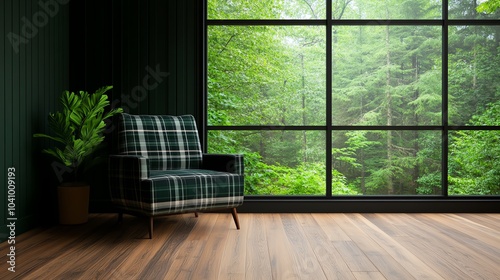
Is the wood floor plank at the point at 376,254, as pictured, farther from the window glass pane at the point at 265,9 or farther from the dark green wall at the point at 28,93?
the window glass pane at the point at 265,9

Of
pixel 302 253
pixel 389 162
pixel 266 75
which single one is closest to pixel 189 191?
pixel 302 253

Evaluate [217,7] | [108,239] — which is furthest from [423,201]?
[217,7]

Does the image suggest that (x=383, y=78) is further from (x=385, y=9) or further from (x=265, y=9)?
(x=265, y=9)

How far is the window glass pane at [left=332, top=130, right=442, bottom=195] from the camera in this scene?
649 cm

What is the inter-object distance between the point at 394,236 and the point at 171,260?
1.58 metres

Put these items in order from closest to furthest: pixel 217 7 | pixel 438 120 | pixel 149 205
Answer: pixel 149 205 → pixel 217 7 → pixel 438 120

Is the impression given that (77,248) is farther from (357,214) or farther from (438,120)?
(438,120)

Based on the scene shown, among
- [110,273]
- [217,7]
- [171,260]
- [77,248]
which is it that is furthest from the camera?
[217,7]

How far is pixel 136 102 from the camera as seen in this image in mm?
3867

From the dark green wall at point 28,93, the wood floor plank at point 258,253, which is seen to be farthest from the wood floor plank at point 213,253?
the dark green wall at point 28,93

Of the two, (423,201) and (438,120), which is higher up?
(438,120)

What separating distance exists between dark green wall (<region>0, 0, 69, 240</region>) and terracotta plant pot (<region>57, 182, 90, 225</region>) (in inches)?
6.5

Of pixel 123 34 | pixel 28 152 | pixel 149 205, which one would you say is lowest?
pixel 149 205

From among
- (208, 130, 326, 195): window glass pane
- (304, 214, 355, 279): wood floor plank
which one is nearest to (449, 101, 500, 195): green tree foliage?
(208, 130, 326, 195): window glass pane
